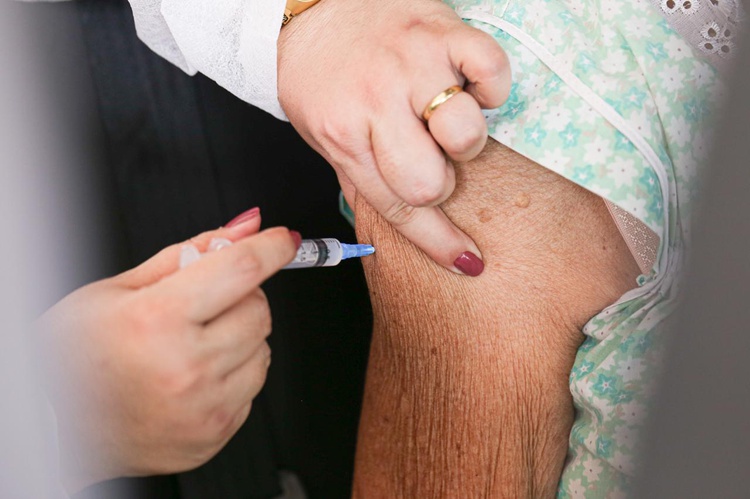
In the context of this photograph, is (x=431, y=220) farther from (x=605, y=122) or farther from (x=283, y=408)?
(x=283, y=408)

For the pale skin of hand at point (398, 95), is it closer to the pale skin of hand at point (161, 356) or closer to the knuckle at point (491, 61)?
the knuckle at point (491, 61)

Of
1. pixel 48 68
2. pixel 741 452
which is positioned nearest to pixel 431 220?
pixel 741 452

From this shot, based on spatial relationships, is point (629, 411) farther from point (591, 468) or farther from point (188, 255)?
point (188, 255)

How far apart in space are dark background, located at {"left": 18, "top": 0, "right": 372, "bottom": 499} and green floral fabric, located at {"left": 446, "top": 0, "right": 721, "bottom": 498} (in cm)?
65

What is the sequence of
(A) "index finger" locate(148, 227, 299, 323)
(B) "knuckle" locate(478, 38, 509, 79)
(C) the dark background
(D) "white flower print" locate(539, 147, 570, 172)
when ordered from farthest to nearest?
(C) the dark background
(D) "white flower print" locate(539, 147, 570, 172)
(B) "knuckle" locate(478, 38, 509, 79)
(A) "index finger" locate(148, 227, 299, 323)

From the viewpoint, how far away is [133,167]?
1262 mm

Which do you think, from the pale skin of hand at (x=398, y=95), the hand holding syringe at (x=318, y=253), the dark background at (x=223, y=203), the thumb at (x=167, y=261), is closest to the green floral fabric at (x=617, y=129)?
the pale skin of hand at (x=398, y=95)

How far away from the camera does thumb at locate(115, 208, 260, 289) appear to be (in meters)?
0.69

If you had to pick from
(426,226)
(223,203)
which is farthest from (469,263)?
(223,203)

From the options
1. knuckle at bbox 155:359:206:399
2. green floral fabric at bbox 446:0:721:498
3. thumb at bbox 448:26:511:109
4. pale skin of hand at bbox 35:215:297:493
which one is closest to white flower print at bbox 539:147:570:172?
green floral fabric at bbox 446:0:721:498

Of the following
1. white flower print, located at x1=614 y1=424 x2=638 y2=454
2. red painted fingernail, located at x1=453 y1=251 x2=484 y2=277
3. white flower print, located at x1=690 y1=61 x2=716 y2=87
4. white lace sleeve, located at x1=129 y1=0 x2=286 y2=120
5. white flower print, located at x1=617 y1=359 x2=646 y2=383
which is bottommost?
white flower print, located at x1=614 y1=424 x2=638 y2=454

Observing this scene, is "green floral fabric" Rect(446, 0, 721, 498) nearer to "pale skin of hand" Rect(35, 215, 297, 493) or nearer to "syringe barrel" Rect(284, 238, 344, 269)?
"syringe barrel" Rect(284, 238, 344, 269)

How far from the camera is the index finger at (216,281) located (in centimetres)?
59

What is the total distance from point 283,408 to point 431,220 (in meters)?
0.74
